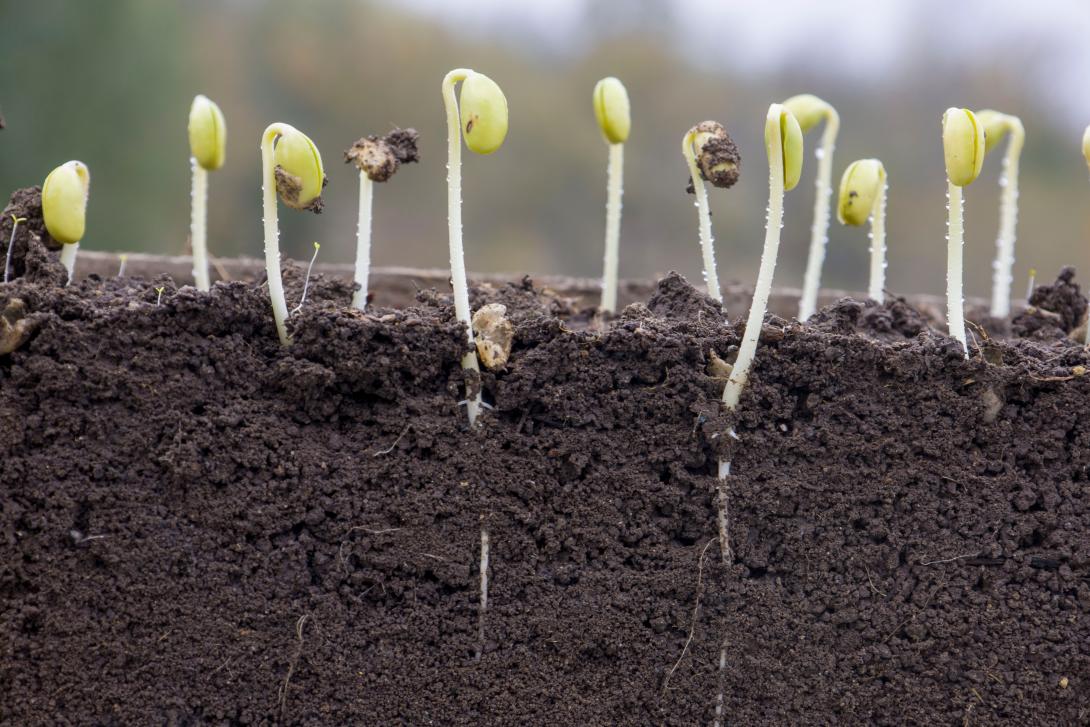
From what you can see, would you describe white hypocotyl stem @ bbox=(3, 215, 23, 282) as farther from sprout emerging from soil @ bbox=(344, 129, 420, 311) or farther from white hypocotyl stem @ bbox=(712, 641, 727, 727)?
white hypocotyl stem @ bbox=(712, 641, 727, 727)

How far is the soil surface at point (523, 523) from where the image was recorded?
808 millimetres

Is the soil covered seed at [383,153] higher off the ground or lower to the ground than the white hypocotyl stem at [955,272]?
higher

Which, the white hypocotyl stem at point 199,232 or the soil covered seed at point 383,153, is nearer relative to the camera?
the soil covered seed at point 383,153

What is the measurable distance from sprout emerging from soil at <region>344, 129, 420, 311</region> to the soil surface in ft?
0.50

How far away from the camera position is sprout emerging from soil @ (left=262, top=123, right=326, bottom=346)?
2.74ft

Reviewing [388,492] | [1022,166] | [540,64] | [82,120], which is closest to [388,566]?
[388,492]

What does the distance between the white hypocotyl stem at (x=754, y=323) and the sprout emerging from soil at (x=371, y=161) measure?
383 mm

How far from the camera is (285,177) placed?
0.85 m

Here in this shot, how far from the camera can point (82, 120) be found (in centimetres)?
398

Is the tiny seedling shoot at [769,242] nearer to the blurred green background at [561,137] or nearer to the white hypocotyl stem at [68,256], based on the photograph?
the white hypocotyl stem at [68,256]

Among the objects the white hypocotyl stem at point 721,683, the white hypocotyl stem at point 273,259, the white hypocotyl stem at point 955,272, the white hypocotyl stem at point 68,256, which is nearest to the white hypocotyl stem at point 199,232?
the white hypocotyl stem at point 68,256

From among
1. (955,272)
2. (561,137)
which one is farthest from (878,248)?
(561,137)

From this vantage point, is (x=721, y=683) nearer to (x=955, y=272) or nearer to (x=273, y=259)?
(x=955, y=272)

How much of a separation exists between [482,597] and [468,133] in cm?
45
